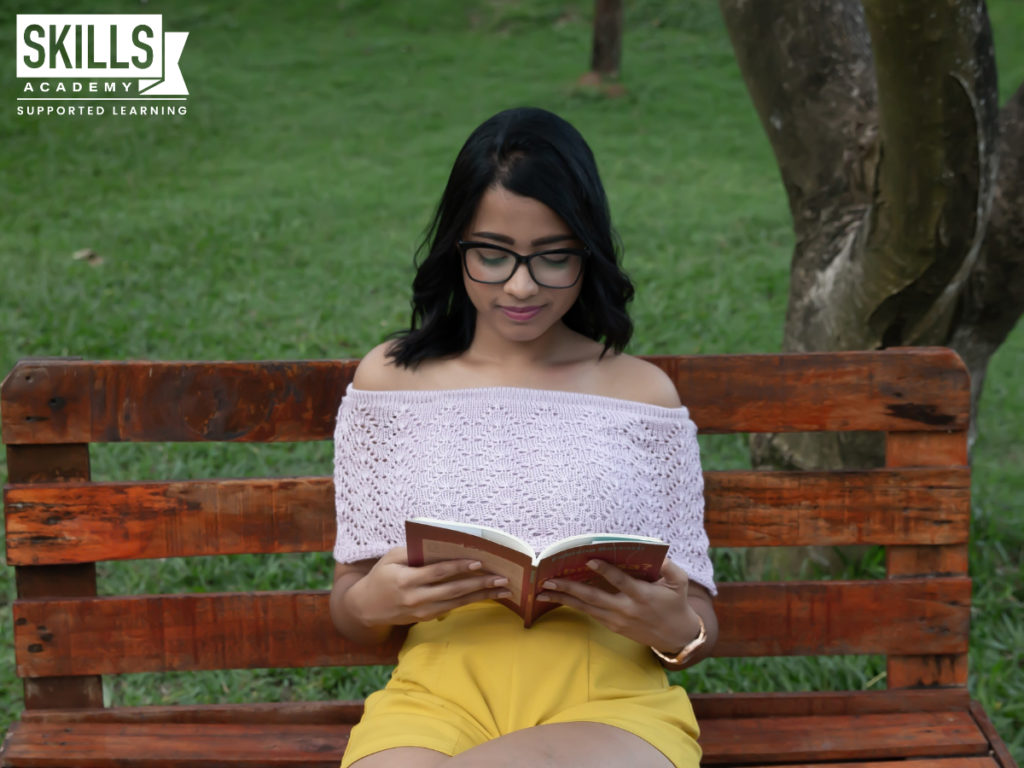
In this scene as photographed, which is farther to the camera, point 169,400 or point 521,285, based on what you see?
point 169,400

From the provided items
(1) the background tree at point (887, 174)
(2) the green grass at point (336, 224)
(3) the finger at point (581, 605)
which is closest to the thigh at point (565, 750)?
(3) the finger at point (581, 605)

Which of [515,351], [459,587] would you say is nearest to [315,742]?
[459,587]

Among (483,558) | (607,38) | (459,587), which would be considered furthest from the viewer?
(607,38)

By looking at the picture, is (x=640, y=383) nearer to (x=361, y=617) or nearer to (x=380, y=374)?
(x=380, y=374)

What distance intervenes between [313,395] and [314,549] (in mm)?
339

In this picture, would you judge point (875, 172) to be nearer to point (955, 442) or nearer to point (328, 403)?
point (955, 442)

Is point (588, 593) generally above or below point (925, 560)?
above

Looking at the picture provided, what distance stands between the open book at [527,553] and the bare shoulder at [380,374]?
459 mm

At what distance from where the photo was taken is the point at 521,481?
7.13 ft

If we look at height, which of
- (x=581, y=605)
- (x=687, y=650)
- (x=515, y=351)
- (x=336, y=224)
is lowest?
(x=687, y=650)

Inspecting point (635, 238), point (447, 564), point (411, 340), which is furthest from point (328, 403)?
point (635, 238)

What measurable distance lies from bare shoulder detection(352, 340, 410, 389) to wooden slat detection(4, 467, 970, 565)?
0.26 metres

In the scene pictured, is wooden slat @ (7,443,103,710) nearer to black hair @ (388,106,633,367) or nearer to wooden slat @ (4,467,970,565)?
wooden slat @ (4,467,970,565)

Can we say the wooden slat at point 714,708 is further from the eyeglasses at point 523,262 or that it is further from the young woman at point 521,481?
the eyeglasses at point 523,262
